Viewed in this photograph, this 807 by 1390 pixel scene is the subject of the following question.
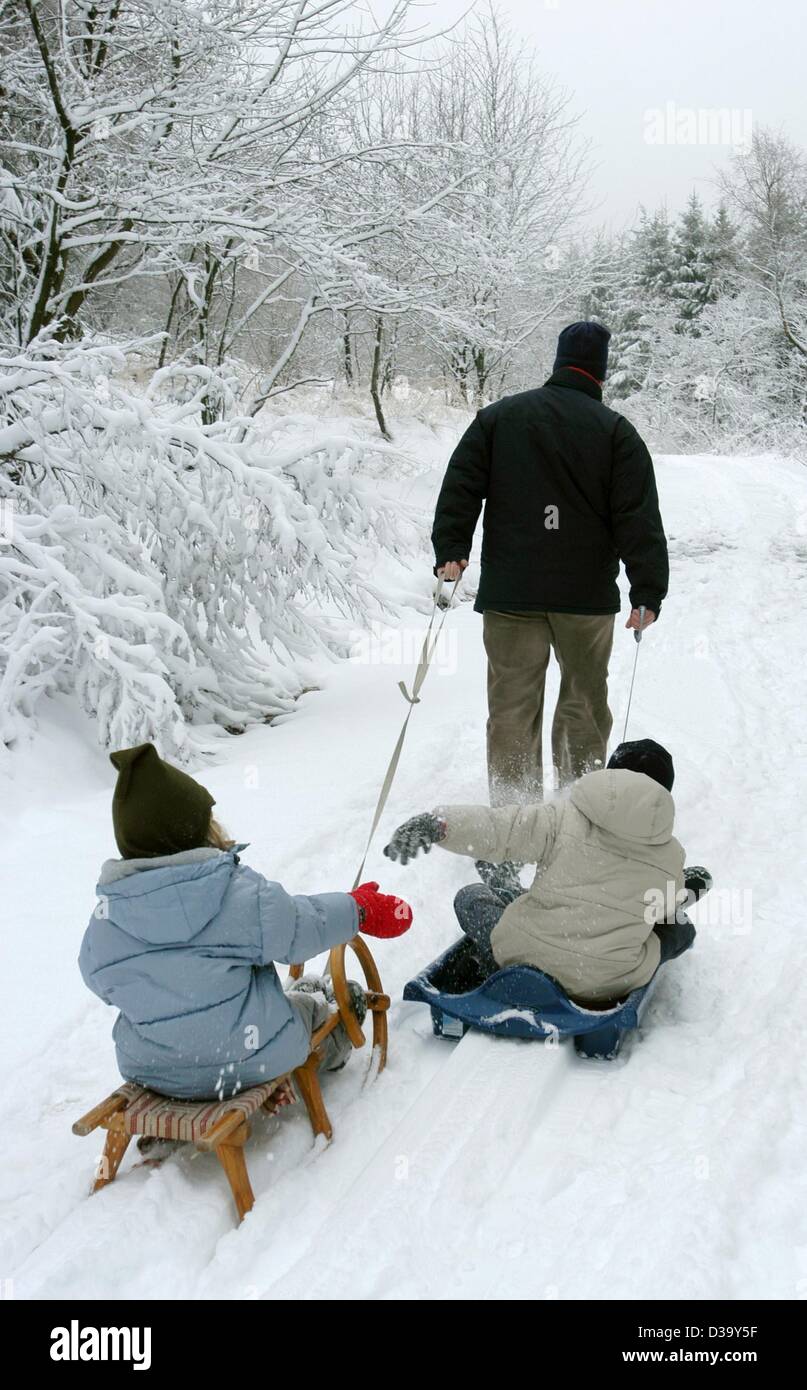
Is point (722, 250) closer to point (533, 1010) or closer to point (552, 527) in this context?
point (552, 527)

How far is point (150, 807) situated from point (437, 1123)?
3.66 feet

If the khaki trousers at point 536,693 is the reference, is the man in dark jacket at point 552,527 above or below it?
above

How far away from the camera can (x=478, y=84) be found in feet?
66.3

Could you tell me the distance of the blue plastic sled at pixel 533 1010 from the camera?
9.71ft

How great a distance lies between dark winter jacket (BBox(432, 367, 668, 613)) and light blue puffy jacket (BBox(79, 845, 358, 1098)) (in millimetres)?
1971

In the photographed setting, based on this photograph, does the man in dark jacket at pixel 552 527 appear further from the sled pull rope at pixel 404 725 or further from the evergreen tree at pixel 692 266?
the evergreen tree at pixel 692 266

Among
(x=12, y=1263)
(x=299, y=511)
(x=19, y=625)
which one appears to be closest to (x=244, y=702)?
(x=299, y=511)

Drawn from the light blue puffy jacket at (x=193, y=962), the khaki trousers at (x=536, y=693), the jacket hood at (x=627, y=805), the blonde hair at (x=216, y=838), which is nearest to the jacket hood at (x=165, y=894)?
the light blue puffy jacket at (x=193, y=962)

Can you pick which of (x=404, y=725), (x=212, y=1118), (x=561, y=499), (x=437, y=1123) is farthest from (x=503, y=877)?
(x=212, y=1118)

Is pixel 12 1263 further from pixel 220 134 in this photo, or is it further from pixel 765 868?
pixel 220 134

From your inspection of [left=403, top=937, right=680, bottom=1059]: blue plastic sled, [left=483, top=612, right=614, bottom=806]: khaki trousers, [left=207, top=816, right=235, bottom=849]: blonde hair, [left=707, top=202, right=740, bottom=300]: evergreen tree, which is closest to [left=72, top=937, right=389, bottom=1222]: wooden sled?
[left=403, top=937, right=680, bottom=1059]: blue plastic sled

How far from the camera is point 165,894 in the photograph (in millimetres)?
2498

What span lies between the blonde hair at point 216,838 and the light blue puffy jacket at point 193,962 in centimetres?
8

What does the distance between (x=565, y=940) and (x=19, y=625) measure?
149 inches
